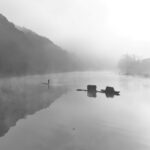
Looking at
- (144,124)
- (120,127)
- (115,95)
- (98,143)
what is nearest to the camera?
(98,143)

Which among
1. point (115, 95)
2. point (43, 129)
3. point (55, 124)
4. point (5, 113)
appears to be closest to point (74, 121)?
point (55, 124)

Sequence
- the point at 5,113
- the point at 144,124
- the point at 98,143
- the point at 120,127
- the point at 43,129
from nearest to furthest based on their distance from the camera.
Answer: the point at 98,143, the point at 43,129, the point at 120,127, the point at 144,124, the point at 5,113

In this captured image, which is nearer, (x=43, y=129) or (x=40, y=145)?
(x=40, y=145)

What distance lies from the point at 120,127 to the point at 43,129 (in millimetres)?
12918

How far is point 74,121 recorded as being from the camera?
40875mm

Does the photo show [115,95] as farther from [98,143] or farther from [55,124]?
[98,143]

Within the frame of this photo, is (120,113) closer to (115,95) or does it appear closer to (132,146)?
(132,146)

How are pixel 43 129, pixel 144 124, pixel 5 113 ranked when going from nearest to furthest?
pixel 43 129 → pixel 144 124 → pixel 5 113

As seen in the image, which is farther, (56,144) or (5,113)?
(5,113)

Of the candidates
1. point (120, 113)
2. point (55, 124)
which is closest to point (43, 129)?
point (55, 124)

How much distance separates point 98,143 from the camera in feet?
95.8

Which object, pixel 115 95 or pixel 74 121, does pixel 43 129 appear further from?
pixel 115 95

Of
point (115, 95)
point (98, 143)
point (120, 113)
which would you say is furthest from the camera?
point (115, 95)

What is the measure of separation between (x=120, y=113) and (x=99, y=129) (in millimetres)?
15384
